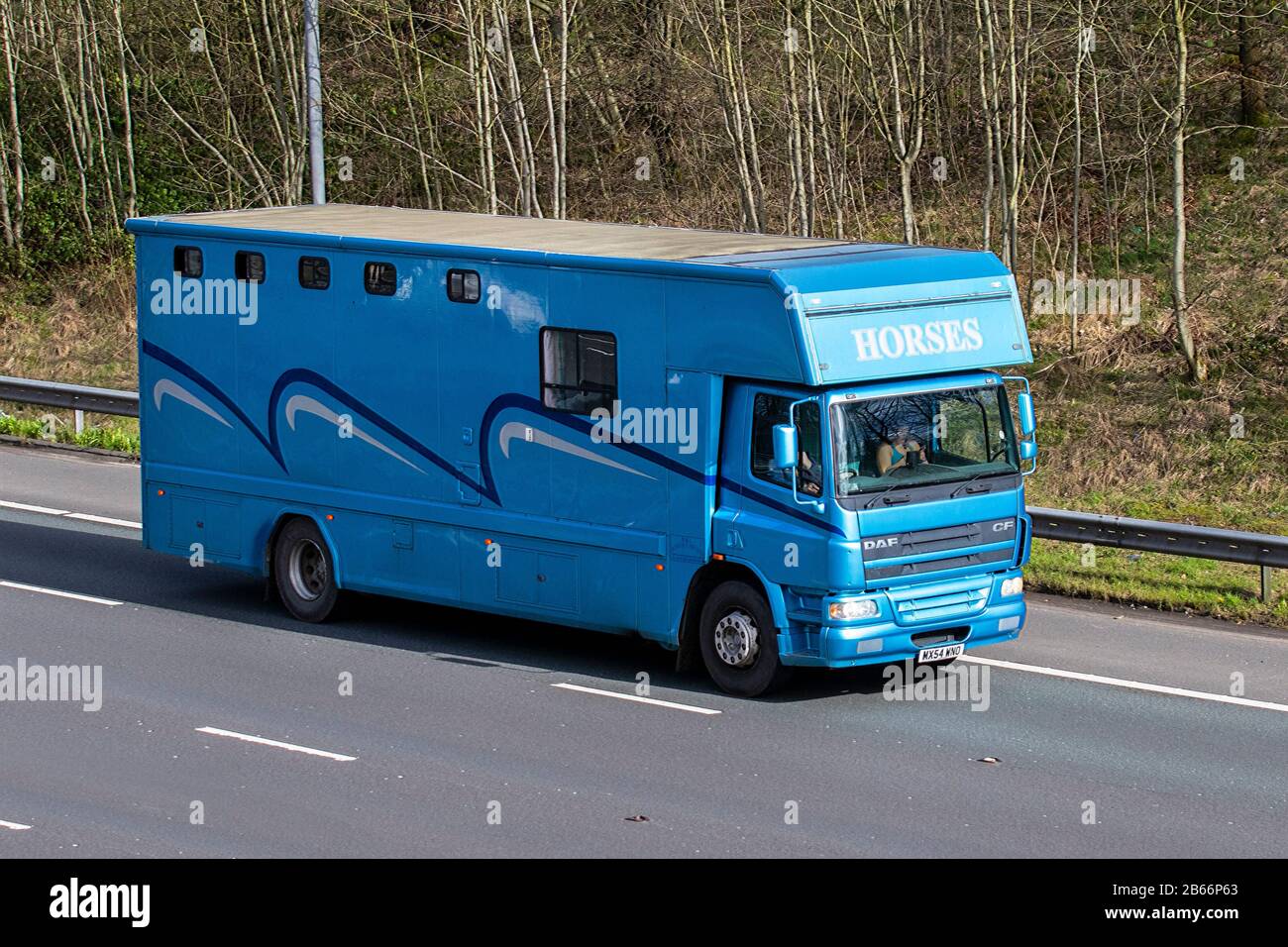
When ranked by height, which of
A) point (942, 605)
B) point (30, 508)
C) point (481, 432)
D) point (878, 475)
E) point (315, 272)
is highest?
point (315, 272)

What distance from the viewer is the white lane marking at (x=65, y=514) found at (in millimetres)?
20359

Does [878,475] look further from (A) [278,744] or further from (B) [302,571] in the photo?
(B) [302,571]

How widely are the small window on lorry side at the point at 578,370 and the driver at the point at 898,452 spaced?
206 cm

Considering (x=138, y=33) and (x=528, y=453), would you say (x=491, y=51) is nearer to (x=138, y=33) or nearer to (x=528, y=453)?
(x=138, y=33)

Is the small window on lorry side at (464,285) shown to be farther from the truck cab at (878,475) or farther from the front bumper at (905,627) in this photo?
the front bumper at (905,627)

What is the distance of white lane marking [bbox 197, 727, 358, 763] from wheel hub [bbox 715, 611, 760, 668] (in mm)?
2884

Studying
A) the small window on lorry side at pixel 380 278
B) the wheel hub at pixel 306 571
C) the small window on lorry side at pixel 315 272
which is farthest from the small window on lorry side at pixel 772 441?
the wheel hub at pixel 306 571

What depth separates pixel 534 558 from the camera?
14.6m

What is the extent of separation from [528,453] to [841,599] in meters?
2.89

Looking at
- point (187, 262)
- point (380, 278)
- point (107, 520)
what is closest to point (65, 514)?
point (107, 520)

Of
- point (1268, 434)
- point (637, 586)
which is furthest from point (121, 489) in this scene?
point (1268, 434)

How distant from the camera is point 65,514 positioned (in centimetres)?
2078

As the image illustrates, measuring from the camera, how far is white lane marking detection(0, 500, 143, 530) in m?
20.4

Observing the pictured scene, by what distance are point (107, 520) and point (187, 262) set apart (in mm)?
4772
